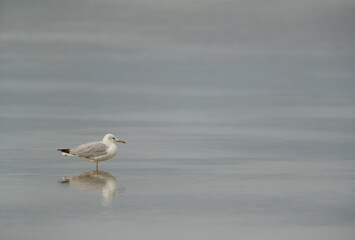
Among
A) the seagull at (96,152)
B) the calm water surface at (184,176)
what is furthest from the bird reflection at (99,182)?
the seagull at (96,152)

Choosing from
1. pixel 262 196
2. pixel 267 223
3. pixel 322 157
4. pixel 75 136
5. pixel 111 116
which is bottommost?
pixel 267 223

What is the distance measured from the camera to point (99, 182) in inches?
329

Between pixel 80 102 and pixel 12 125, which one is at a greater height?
pixel 80 102

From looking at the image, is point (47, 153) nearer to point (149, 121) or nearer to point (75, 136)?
point (75, 136)

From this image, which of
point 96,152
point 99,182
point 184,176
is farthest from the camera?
point 96,152

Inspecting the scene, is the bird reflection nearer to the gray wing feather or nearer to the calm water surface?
the calm water surface

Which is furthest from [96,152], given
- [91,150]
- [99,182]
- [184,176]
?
[184,176]

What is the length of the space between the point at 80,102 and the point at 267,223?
936cm

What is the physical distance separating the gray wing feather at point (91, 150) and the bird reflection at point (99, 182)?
0.28 metres

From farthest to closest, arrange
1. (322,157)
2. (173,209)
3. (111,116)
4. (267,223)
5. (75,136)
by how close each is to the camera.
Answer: (111,116), (75,136), (322,157), (173,209), (267,223)

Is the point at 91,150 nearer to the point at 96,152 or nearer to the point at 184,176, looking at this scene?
the point at 96,152

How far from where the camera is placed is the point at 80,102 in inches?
609

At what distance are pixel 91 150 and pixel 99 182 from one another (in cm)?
96

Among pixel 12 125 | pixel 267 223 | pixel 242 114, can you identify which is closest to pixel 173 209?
pixel 267 223
